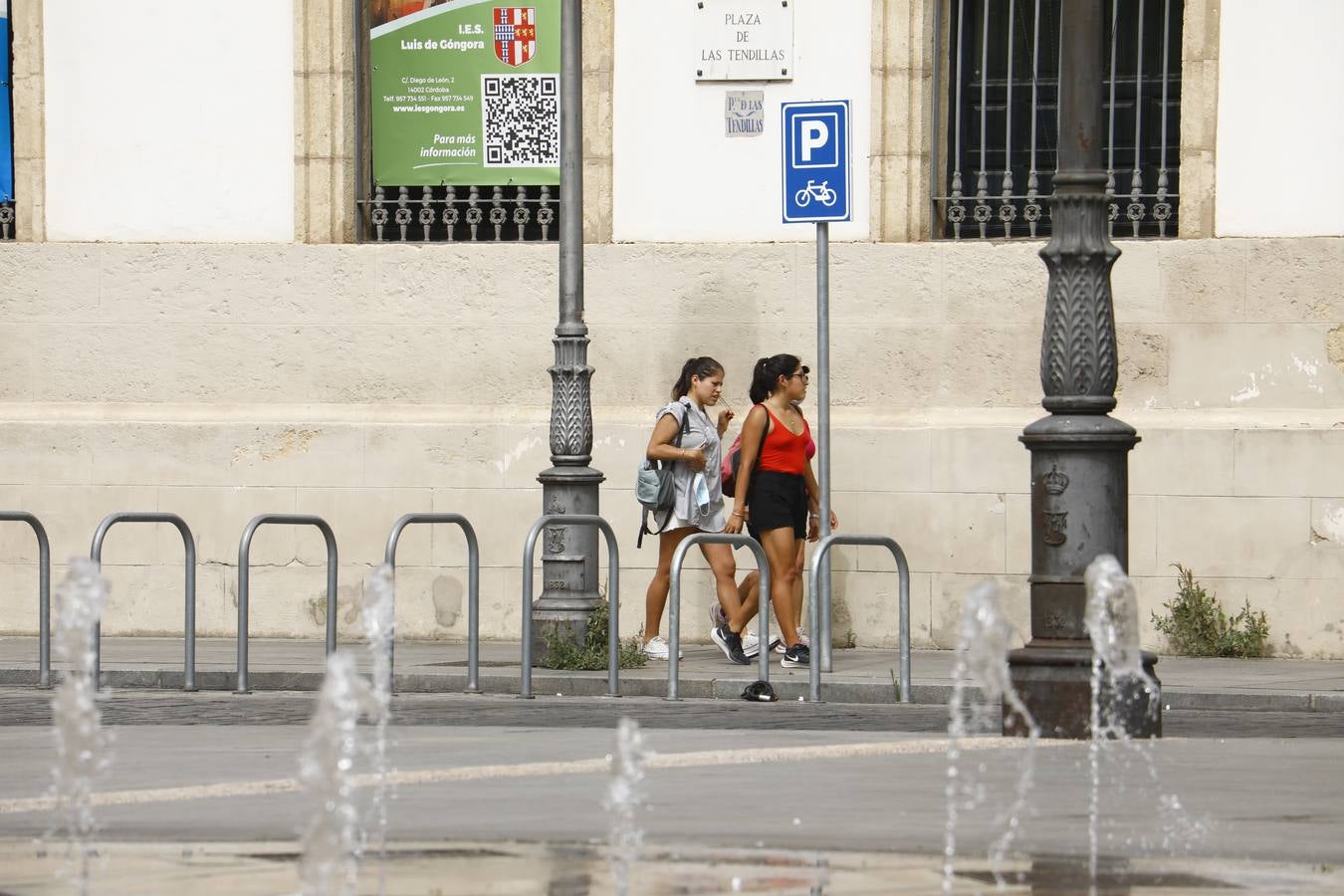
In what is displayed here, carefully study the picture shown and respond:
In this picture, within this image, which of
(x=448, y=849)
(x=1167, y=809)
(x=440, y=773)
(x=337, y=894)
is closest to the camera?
(x=337, y=894)

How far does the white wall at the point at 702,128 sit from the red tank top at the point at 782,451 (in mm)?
2274

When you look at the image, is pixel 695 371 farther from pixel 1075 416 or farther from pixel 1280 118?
pixel 1075 416

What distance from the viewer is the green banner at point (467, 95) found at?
55.0ft

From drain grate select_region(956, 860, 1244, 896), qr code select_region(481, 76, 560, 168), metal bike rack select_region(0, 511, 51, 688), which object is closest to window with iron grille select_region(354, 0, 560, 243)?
qr code select_region(481, 76, 560, 168)

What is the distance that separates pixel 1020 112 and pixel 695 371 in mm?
3113

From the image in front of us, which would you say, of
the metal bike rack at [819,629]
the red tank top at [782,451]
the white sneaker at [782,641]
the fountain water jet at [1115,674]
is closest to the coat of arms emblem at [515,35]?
the red tank top at [782,451]

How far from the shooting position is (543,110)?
55.1 feet

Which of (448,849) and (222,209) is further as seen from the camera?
(222,209)

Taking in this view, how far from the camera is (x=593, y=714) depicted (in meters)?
11.7

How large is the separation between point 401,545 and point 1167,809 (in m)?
9.17

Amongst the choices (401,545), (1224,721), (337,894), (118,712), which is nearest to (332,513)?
(401,545)

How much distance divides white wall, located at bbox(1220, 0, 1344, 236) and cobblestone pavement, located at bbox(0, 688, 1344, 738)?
4237 mm

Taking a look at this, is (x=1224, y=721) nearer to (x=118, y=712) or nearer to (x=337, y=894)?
(x=118, y=712)

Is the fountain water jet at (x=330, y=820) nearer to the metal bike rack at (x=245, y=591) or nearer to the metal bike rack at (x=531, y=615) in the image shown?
the metal bike rack at (x=531, y=615)
